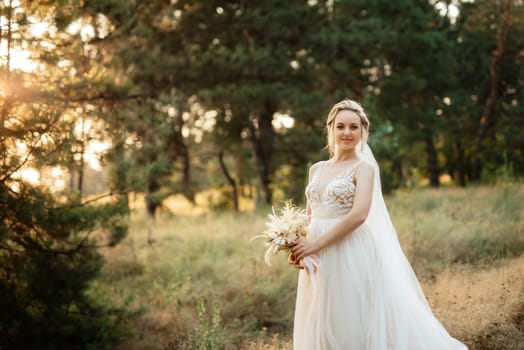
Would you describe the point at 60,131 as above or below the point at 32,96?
below

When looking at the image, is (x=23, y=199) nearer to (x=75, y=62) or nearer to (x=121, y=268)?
(x=75, y=62)

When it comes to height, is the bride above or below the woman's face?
below

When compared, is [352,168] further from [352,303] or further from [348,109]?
[352,303]

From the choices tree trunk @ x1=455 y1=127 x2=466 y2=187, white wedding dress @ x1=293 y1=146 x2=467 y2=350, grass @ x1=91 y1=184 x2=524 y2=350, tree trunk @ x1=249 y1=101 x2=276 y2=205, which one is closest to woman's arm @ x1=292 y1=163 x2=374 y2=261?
white wedding dress @ x1=293 y1=146 x2=467 y2=350

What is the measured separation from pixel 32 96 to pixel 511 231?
283 inches

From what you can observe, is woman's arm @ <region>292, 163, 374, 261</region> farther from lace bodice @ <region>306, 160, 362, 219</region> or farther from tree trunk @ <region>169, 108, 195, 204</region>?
tree trunk @ <region>169, 108, 195, 204</region>

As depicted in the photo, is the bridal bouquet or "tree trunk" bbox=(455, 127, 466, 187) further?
"tree trunk" bbox=(455, 127, 466, 187)

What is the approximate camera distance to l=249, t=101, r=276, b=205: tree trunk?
58.2 feet

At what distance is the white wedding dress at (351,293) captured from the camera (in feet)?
11.6

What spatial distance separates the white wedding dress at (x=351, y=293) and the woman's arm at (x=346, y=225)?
0.34 ft

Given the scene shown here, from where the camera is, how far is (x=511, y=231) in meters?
7.83

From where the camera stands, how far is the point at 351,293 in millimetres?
3557

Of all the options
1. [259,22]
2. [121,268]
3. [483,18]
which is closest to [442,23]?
[483,18]

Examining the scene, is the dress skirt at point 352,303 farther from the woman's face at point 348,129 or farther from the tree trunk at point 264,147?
the tree trunk at point 264,147
